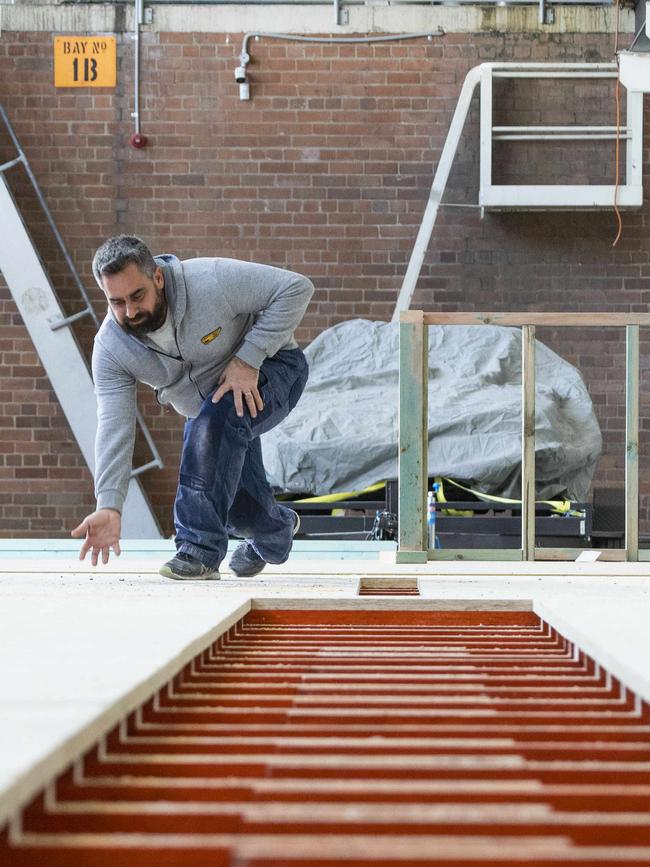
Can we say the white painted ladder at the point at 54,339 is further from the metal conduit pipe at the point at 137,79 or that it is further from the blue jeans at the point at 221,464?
the blue jeans at the point at 221,464

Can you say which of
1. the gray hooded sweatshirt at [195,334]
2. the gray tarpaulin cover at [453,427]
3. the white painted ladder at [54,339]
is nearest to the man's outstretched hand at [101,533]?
the gray hooded sweatshirt at [195,334]

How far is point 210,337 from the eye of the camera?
114 inches

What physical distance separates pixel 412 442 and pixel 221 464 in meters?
1.41

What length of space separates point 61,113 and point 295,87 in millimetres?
1730

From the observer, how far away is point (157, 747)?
1160mm

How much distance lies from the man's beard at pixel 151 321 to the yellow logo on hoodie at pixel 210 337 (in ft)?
0.39

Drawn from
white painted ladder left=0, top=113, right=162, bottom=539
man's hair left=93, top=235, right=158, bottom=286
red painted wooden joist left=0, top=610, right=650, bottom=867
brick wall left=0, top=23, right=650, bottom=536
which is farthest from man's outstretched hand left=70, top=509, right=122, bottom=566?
brick wall left=0, top=23, right=650, bottom=536

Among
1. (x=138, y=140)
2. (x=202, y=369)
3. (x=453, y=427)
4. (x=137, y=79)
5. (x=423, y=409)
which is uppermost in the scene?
(x=137, y=79)

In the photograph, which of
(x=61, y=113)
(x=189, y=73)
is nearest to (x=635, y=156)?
(x=189, y=73)

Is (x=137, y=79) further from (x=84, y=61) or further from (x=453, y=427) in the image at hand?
(x=453, y=427)

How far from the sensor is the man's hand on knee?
2855 mm

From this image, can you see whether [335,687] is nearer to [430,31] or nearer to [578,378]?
[578,378]

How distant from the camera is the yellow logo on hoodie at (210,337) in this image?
2.88m

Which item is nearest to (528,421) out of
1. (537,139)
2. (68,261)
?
(537,139)
